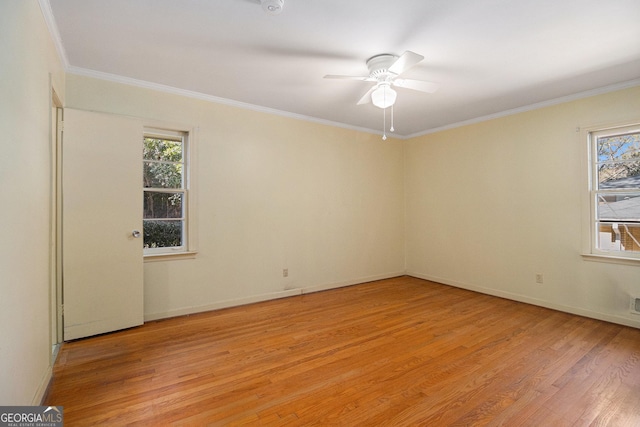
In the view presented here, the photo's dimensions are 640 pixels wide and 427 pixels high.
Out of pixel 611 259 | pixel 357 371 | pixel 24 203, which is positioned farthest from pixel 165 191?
pixel 611 259

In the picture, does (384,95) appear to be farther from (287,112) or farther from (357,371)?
(357,371)

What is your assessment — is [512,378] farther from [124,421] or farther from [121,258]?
[121,258]

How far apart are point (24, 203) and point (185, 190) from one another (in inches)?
71.5

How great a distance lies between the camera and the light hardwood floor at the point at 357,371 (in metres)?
1.77

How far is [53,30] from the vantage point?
2.21 m

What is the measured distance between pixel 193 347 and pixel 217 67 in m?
2.64

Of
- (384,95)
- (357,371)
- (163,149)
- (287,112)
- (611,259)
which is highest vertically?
(287,112)

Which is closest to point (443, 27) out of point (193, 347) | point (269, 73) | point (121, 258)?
point (269, 73)

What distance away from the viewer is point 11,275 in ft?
4.76

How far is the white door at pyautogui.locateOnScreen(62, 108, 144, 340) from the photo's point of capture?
9.01ft

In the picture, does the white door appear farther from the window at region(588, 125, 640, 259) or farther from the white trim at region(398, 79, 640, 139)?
the window at region(588, 125, 640, 259)

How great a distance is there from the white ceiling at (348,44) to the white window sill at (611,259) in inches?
73.8

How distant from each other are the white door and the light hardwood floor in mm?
254

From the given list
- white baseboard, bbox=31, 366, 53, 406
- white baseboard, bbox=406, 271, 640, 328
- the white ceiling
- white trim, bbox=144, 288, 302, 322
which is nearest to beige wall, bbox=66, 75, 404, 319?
white trim, bbox=144, 288, 302, 322
